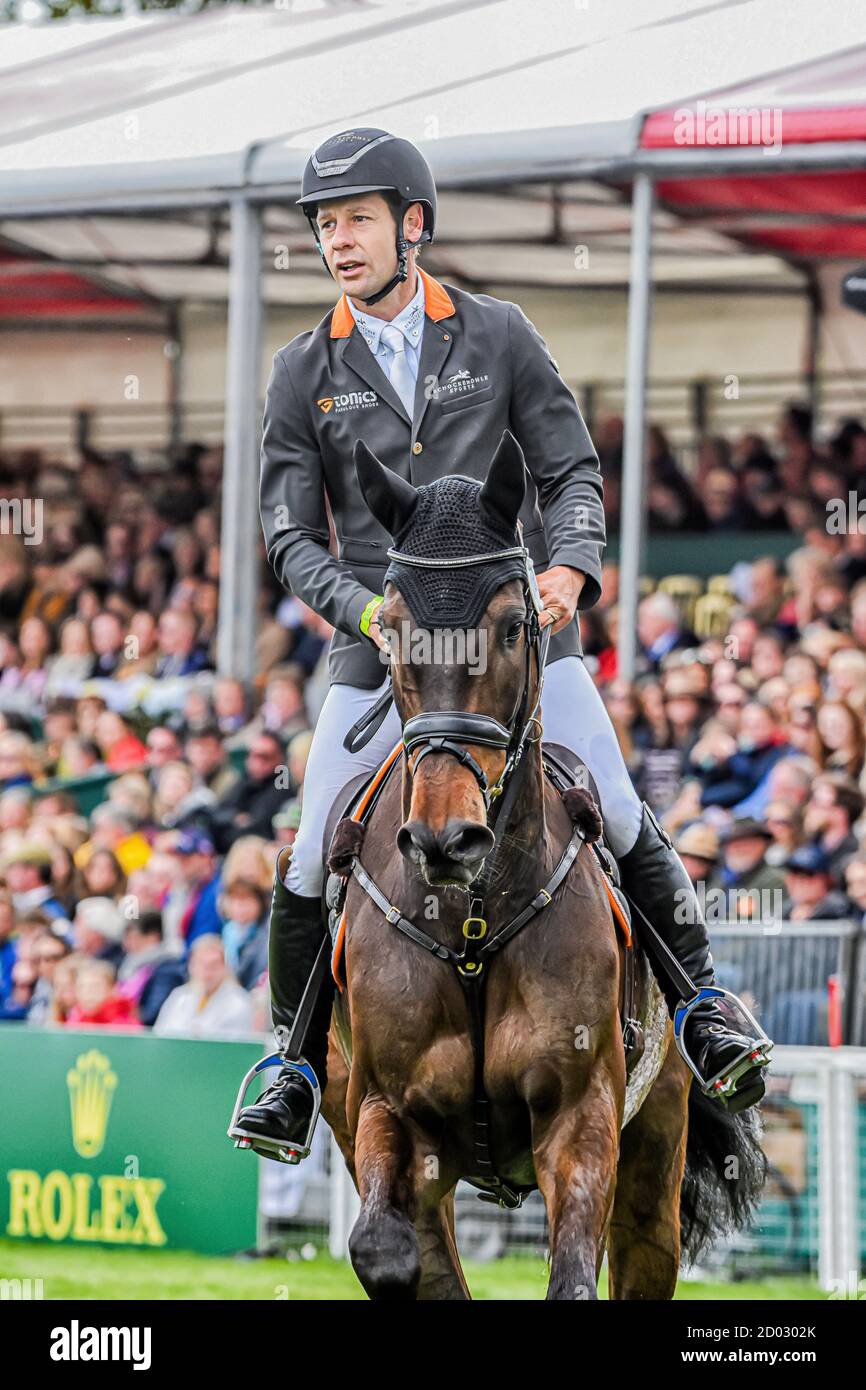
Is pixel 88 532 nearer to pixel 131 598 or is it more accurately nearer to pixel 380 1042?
pixel 131 598

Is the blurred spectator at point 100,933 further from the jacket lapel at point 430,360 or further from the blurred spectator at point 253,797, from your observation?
the jacket lapel at point 430,360

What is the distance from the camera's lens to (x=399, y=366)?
6199mm

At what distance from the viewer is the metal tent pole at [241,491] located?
1617 cm

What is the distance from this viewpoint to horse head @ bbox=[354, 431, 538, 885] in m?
4.91

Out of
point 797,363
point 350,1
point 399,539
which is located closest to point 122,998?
point 399,539

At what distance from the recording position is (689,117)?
1421 centimetres

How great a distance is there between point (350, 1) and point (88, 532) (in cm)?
573

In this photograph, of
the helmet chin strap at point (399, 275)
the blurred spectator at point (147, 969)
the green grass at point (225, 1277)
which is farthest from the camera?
the blurred spectator at point (147, 969)

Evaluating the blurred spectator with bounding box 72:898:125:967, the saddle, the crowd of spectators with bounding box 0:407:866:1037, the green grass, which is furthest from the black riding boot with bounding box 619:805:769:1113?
the blurred spectator with bounding box 72:898:125:967

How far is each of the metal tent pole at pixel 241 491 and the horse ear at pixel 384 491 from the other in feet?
35.0

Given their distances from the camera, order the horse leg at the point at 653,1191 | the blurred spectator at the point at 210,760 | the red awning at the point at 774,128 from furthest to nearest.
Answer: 1. the blurred spectator at the point at 210,760
2. the red awning at the point at 774,128
3. the horse leg at the point at 653,1191

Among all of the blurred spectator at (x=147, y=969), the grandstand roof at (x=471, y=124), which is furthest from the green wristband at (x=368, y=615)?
the grandstand roof at (x=471, y=124)

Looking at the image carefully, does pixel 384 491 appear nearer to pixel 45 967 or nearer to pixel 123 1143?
pixel 123 1143

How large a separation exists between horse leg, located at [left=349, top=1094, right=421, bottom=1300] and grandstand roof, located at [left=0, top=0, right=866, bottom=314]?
9665 millimetres
